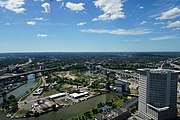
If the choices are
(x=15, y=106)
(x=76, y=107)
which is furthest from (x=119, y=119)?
(x=15, y=106)

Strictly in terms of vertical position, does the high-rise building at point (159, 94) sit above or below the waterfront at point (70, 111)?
above

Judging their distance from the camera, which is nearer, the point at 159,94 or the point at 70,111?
the point at 159,94

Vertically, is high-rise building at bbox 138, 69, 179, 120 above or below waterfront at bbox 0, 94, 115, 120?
above

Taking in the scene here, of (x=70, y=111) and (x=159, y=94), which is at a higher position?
(x=159, y=94)

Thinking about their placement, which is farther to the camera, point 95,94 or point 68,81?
point 68,81

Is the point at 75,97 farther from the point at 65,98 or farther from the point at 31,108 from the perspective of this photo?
the point at 31,108

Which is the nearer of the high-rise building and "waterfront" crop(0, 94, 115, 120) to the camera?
the high-rise building

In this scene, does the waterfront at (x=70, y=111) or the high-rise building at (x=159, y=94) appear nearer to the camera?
the high-rise building at (x=159, y=94)

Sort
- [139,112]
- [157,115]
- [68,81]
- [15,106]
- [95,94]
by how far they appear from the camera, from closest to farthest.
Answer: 1. [157,115]
2. [139,112]
3. [15,106]
4. [95,94]
5. [68,81]
